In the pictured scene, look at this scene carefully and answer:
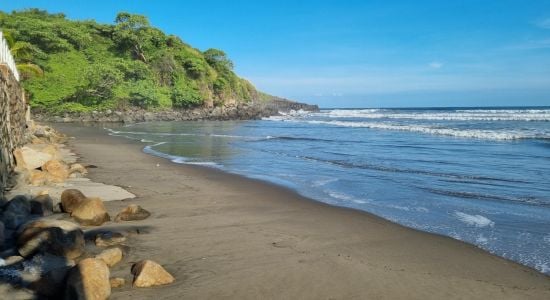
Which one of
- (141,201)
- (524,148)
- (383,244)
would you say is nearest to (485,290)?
(383,244)

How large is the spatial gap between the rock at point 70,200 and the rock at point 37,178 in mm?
2256

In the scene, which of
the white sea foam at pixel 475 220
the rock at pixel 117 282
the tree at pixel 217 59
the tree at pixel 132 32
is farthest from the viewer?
the tree at pixel 217 59

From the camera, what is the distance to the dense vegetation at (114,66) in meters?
44.9

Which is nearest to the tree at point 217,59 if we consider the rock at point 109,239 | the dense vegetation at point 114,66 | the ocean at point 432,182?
the dense vegetation at point 114,66

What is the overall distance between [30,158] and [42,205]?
13.8ft

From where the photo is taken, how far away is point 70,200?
6.91 m

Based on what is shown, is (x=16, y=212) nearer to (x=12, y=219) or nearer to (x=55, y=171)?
(x=12, y=219)

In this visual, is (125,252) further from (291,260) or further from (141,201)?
(141,201)

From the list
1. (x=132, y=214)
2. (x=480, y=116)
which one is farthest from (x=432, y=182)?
(x=480, y=116)

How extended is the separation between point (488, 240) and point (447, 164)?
8513 mm

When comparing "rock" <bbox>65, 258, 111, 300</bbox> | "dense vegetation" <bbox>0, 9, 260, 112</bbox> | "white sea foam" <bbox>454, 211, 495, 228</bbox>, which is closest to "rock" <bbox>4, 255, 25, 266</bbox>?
"rock" <bbox>65, 258, 111, 300</bbox>

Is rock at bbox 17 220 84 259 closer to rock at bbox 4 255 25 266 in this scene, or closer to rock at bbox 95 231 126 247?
rock at bbox 4 255 25 266

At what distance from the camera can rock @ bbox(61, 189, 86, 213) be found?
685cm

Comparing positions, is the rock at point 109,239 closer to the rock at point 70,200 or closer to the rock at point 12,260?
the rock at point 12,260
